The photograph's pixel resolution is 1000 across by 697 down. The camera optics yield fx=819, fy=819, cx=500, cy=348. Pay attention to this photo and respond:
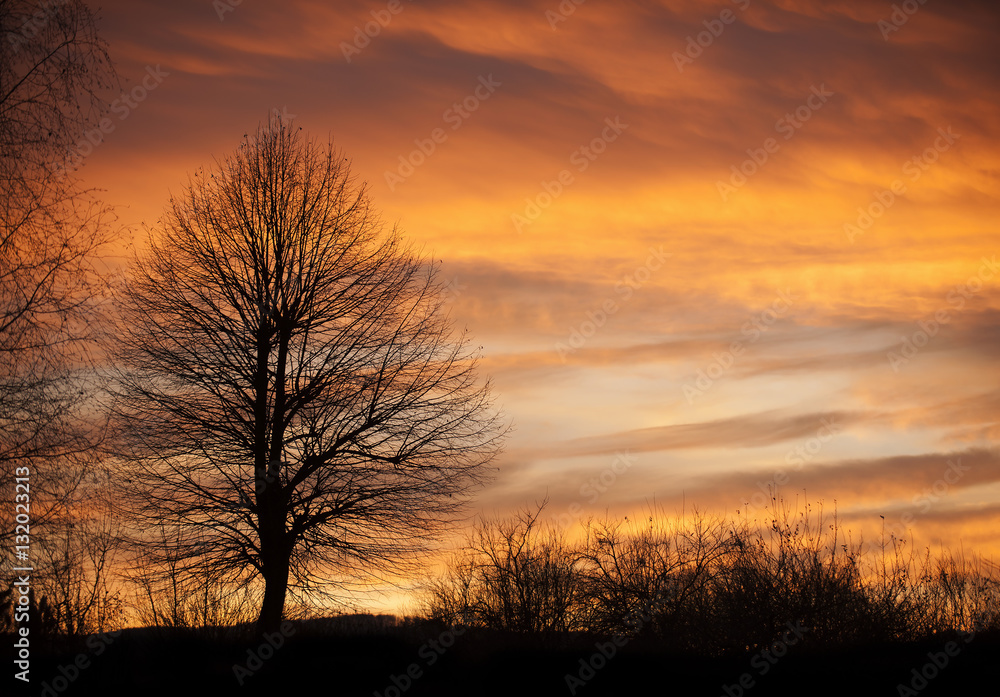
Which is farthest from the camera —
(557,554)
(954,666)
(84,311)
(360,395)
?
(557,554)

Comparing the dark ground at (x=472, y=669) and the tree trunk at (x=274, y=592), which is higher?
the tree trunk at (x=274, y=592)

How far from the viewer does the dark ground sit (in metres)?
12.9

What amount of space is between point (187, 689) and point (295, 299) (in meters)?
8.52

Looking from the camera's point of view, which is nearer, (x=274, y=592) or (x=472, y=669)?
(x=472, y=669)

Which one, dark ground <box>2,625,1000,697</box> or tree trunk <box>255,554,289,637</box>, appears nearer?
dark ground <box>2,625,1000,697</box>

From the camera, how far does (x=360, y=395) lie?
18.7 metres

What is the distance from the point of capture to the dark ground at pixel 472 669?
12883mm

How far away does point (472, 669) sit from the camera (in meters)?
14.4

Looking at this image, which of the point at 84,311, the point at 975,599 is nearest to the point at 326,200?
the point at 84,311

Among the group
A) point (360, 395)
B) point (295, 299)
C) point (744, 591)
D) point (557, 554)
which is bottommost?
point (744, 591)

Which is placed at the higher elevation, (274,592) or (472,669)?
(274,592)

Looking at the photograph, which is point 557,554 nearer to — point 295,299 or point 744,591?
point 744,591

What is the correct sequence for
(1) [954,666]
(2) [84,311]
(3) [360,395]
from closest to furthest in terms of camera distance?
1. (2) [84,311]
2. (1) [954,666]
3. (3) [360,395]

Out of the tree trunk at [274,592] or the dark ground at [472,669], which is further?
the tree trunk at [274,592]
